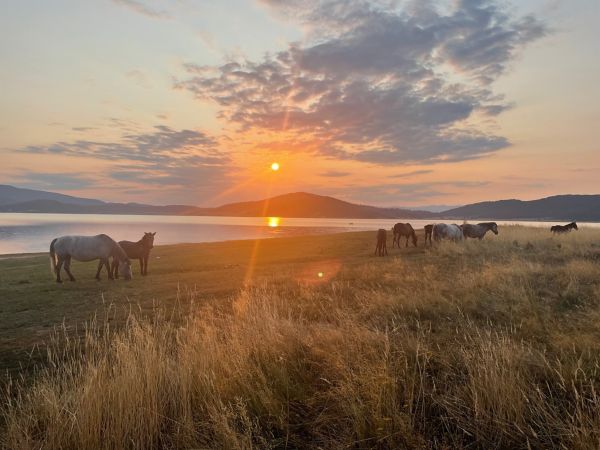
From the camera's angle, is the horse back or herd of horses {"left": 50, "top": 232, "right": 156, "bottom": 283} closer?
herd of horses {"left": 50, "top": 232, "right": 156, "bottom": 283}

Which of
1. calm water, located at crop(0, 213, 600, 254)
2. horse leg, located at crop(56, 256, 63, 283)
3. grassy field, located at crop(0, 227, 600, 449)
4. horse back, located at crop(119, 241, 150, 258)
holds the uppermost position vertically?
calm water, located at crop(0, 213, 600, 254)

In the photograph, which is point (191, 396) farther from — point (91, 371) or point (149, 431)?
point (91, 371)

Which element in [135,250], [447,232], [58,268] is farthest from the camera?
[447,232]

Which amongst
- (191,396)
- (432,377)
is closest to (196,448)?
(191,396)

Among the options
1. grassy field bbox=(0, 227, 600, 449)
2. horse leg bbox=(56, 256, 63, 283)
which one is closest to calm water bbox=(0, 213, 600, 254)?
horse leg bbox=(56, 256, 63, 283)

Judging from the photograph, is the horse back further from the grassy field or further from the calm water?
the calm water

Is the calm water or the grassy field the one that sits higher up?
the calm water

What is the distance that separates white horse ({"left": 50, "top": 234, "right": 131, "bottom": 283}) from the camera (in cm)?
1700

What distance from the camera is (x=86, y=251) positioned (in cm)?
1741

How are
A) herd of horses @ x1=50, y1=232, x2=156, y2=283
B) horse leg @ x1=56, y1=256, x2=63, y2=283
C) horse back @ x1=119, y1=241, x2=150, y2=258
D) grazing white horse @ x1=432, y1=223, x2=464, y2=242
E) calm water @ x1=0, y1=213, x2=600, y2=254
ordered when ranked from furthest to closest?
calm water @ x1=0, y1=213, x2=600, y2=254 < grazing white horse @ x1=432, y1=223, x2=464, y2=242 < horse back @ x1=119, y1=241, x2=150, y2=258 < herd of horses @ x1=50, y1=232, x2=156, y2=283 < horse leg @ x1=56, y1=256, x2=63, y2=283

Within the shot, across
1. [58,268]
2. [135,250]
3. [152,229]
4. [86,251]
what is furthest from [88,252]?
[152,229]

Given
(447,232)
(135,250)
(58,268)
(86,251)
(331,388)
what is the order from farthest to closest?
1. (447,232)
2. (135,250)
3. (86,251)
4. (58,268)
5. (331,388)

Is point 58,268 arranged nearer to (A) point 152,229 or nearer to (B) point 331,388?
(B) point 331,388

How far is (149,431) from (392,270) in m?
12.4
